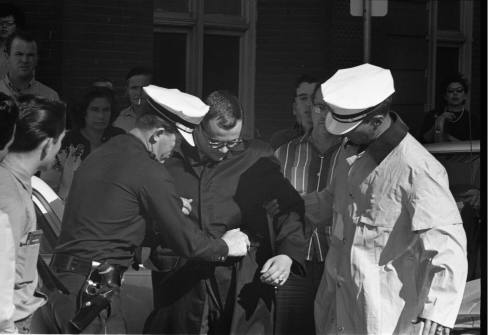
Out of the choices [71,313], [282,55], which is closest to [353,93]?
[282,55]

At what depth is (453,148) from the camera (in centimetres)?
639

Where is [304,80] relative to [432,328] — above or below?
above

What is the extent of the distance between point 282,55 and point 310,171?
656 mm

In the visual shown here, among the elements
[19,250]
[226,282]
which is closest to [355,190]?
[226,282]

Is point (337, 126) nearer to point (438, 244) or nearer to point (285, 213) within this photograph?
point (285, 213)

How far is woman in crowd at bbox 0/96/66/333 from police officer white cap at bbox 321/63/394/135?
1.44 m

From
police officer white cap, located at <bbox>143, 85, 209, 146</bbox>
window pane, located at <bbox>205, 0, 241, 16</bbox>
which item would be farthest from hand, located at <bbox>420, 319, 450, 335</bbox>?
window pane, located at <bbox>205, 0, 241, 16</bbox>

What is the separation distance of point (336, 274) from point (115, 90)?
1.54 meters

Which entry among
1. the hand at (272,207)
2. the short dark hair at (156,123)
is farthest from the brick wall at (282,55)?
the short dark hair at (156,123)

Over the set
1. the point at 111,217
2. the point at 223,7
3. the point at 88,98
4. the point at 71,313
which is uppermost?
the point at 223,7

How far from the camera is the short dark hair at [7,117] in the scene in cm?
590

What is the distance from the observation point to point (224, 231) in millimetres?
6176

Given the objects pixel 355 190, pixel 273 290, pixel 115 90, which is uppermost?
pixel 115 90

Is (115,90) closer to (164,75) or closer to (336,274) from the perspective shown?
(164,75)
